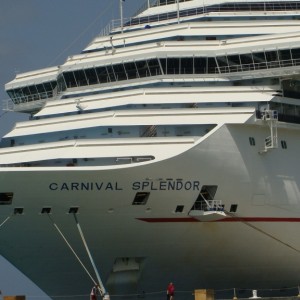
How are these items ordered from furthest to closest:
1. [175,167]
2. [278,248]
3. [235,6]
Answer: [235,6]
[278,248]
[175,167]

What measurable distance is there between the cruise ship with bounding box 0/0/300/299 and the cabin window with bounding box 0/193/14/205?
5cm

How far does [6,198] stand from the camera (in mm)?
40625

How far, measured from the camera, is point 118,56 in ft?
153

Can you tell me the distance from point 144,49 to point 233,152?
242 inches

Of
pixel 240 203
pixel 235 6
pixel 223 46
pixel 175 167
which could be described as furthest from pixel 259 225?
pixel 235 6

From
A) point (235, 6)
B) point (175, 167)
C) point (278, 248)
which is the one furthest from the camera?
point (235, 6)

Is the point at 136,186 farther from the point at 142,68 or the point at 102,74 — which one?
the point at 102,74

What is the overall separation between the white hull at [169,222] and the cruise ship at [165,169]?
5cm

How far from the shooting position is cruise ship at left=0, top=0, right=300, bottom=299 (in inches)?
1604

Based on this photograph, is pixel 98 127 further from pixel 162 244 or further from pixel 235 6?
pixel 235 6

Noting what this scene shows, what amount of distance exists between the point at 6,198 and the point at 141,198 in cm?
445

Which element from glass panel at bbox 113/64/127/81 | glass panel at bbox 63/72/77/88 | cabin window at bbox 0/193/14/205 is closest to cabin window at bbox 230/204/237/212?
glass panel at bbox 113/64/127/81

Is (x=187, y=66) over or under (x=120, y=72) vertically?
under

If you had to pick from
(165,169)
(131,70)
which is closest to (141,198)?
(165,169)
